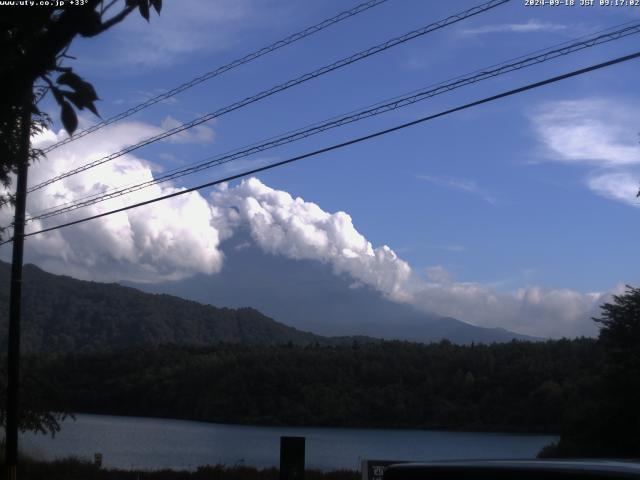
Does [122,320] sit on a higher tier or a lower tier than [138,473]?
higher

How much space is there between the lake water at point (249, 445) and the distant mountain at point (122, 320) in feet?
147

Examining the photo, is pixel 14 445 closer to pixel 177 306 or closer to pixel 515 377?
pixel 515 377

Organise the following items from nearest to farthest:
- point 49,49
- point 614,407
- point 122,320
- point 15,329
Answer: point 49,49 → point 15,329 → point 614,407 → point 122,320

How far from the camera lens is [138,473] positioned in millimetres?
24922

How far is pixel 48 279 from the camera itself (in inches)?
4395

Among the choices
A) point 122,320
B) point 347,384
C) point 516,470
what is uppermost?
point 122,320

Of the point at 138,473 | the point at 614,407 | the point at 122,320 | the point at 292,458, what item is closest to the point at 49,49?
the point at 292,458

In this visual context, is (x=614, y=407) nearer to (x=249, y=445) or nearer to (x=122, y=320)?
(x=249, y=445)

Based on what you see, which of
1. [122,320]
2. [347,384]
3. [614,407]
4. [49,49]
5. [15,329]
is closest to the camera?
[49,49]

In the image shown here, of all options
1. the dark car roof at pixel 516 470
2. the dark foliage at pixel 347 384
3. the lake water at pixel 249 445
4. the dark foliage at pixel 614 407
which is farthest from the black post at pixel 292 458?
the dark foliage at pixel 614 407

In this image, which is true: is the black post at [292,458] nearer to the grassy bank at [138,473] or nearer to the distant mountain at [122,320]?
the grassy bank at [138,473]

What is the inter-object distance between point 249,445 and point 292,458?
1977cm

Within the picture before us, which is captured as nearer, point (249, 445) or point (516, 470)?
point (516, 470)

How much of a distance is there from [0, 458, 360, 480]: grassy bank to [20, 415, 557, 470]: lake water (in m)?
1.36
